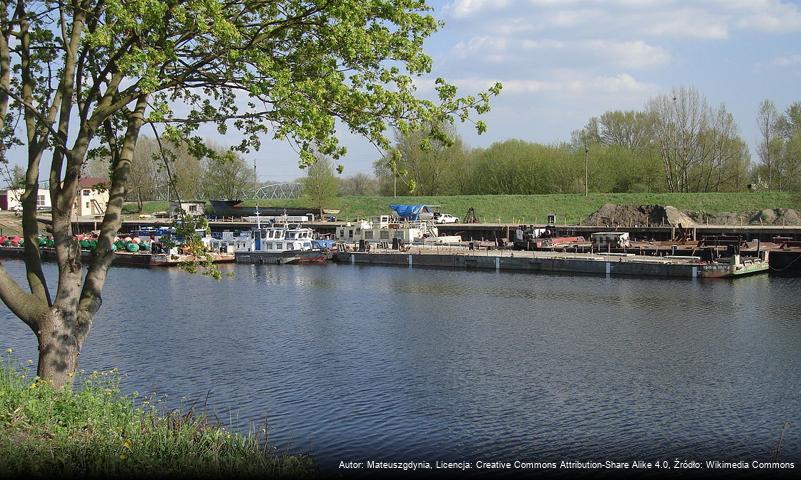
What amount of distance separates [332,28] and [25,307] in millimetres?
7617

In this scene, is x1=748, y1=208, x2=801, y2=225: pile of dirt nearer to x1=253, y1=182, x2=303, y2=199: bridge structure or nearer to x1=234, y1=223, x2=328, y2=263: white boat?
x1=234, y1=223, x2=328, y2=263: white boat

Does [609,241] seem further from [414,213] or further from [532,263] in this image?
[414,213]

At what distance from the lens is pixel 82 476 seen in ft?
36.7

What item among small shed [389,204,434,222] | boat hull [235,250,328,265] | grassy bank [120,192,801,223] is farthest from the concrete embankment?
grassy bank [120,192,801,223]

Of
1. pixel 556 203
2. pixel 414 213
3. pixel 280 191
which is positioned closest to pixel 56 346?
pixel 414 213

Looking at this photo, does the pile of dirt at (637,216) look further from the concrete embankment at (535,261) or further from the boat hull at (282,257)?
the boat hull at (282,257)

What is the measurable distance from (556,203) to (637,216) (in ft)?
48.2

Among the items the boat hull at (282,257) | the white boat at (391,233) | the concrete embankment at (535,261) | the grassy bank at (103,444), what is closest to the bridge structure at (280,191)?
the white boat at (391,233)

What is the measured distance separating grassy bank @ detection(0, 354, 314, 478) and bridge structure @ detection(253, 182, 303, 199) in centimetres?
11643

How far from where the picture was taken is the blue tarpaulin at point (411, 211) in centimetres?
8880

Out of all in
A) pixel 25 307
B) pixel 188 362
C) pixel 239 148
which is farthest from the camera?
pixel 188 362

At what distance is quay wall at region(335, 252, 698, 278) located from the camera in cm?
5631

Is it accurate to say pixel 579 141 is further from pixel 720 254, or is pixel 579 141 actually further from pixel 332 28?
pixel 332 28

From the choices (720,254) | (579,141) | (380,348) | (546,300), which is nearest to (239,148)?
(380,348)
